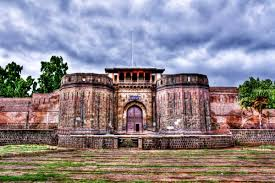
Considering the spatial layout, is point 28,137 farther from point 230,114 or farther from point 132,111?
point 230,114

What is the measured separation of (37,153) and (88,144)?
5.26 meters

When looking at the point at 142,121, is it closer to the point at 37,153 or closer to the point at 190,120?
the point at 190,120

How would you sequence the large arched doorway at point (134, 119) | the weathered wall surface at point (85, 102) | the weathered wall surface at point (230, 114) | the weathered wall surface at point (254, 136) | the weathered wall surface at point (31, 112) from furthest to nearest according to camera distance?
1. the weathered wall surface at point (31, 112)
2. the weathered wall surface at point (230, 114)
3. the large arched doorway at point (134, 119)
4. the weathered wall surface at point (85, 102)
5. the weathered wall surface at point (254, 136)

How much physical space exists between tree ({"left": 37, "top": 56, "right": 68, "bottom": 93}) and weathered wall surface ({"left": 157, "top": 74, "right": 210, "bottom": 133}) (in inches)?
835

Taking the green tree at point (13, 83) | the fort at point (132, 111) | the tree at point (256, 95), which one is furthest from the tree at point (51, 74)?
the tree at point (256, 95)

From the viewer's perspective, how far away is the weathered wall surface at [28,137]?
19422mm

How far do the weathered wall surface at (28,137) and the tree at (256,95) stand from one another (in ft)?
59.5

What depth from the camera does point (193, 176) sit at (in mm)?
5785

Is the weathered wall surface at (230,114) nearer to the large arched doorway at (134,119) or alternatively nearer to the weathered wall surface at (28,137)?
the large arched doorway at (134,119)

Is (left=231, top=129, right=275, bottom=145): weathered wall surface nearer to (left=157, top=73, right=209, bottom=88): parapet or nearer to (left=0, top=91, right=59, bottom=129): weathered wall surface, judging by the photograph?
(left=157, top=73, right=209, bottom=88): parapet

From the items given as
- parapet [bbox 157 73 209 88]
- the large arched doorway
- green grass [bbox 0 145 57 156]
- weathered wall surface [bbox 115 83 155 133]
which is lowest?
green grass [bbox 0 145 57 156]

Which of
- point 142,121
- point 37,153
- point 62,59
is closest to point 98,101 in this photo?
point 142,121

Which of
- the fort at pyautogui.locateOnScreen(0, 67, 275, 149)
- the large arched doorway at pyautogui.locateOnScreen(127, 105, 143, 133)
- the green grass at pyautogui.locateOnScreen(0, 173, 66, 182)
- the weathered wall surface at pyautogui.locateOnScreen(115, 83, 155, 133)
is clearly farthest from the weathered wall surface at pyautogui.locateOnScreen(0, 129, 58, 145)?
the green grass at pyautogui.locateOnScreen(0, 173, 66, 182)

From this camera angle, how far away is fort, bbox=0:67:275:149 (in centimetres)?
1986
